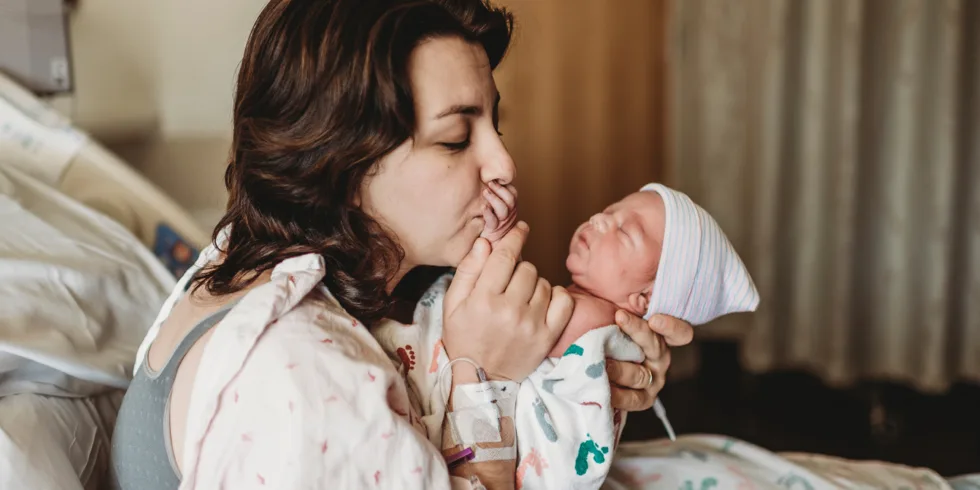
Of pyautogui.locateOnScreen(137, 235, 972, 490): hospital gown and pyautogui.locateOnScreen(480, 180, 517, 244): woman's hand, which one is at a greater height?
pyautogui.locateOnScreen(480, 180, 517, 244): woman's hand

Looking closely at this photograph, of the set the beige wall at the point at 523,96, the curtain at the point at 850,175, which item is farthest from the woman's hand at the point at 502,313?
the curtain at the point at 850,175

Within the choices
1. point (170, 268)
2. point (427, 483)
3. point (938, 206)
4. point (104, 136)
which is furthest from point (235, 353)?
point (938, 206)

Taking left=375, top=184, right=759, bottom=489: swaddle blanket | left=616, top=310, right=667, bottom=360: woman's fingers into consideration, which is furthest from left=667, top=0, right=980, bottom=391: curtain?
left=375, top=184, right=759, bottom=489: swaddle blanket

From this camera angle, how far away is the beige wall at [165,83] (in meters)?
2.26

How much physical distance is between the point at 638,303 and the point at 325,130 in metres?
0.57

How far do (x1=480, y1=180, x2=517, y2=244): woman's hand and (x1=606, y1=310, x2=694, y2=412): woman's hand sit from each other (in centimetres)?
21

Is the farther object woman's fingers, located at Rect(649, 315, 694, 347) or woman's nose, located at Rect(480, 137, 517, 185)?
woman's fingers, located at Rect(649, 315, 694, 347)

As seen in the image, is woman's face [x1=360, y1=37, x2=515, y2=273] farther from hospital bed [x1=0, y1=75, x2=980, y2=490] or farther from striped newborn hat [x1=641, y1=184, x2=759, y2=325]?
hospital bed [x1=0, y1=75, x2=980, y2=490]

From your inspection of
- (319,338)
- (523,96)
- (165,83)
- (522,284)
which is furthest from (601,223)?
(523,96)

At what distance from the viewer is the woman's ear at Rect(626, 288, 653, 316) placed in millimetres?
1342

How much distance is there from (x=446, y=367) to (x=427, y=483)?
0.22 meters

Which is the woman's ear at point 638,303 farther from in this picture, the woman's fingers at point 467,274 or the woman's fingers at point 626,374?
the woman's fingers at point 467,274

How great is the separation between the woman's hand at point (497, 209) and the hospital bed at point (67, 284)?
1.91ft

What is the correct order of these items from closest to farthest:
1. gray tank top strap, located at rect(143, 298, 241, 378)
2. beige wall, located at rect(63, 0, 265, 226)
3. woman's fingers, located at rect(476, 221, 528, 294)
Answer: gray tank top strap, located at rect(143, 298, 241, 378) < woman's fingers, located at rect(476, 221, 528, 294) < beige wall, located at rect(63, 0, 265, 226)
